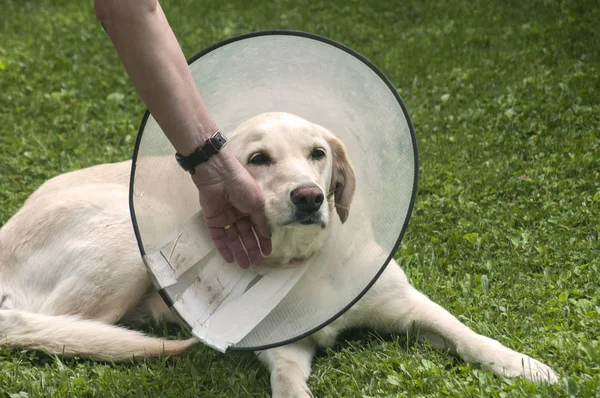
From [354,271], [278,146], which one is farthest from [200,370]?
[278,146]

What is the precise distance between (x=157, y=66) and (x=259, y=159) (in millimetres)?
725

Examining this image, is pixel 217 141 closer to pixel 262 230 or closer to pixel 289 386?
pixel 262 230

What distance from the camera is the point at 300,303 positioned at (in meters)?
3.41

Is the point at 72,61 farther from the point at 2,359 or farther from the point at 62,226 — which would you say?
the point at 2,359

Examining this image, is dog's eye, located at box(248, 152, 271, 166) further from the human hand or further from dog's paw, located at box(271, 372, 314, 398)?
dog's paw, located at box(271, 372, 314, 398)

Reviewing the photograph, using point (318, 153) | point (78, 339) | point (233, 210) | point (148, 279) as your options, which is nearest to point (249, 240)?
point (233, 210)

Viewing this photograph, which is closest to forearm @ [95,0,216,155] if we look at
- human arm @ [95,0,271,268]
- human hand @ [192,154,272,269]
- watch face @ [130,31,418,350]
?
human arm @ [95,0,271,268]

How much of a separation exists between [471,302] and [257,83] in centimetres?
147

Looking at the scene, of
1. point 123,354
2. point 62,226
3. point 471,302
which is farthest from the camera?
point 62,226

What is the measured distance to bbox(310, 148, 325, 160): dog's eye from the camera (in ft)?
11.3

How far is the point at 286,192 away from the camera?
319 cm

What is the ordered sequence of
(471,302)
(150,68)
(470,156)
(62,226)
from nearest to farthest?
1. (150,68)
2. (471,302)
3. (62,226)
4. (470,156)

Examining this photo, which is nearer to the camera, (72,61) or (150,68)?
(150,68)

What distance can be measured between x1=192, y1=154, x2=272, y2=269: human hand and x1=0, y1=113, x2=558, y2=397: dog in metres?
0.08
